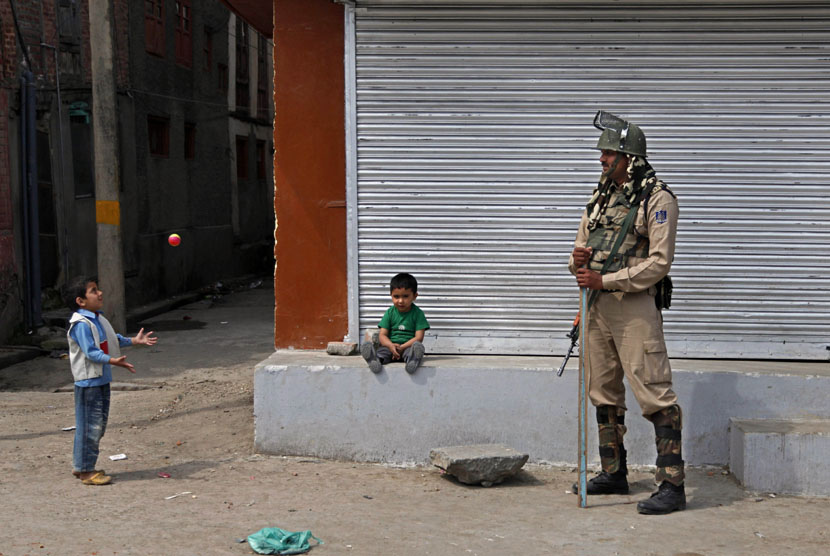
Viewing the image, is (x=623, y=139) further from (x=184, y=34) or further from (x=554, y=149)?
(x=184, y=34)

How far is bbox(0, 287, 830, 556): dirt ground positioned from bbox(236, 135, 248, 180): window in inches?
641

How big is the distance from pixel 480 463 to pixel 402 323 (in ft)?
3.65

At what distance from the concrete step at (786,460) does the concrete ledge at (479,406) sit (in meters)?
0.35

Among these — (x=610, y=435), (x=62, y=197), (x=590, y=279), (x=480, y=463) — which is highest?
(x=62, y=197)

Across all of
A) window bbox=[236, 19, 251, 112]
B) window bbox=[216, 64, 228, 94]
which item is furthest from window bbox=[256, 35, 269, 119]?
window bbox=[216, 64, 228, 94]

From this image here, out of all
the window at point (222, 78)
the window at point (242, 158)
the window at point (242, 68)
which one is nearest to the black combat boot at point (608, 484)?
the window at point (222, 78)

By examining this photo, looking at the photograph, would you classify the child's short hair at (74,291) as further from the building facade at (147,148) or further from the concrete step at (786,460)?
the building facade at (147,148)

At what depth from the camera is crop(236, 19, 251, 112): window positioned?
2266 centimetres

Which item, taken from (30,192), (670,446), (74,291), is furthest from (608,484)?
(30,192)

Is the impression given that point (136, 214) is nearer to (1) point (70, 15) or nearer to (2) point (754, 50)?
(1) point (70, 15)

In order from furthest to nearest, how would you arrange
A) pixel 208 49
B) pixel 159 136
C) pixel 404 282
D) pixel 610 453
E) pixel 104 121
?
1. pixel 208 49
2. pixel 159 136
3. pixel 104 121
4. pixel 404 282
5. pixel 610 453

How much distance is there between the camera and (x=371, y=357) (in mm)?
6062

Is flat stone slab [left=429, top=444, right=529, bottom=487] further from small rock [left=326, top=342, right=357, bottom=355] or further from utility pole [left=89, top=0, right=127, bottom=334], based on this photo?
utility pole [left=89, top=0, right=127, bottom=334]

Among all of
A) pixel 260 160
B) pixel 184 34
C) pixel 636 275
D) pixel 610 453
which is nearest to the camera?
pixel 636 275
